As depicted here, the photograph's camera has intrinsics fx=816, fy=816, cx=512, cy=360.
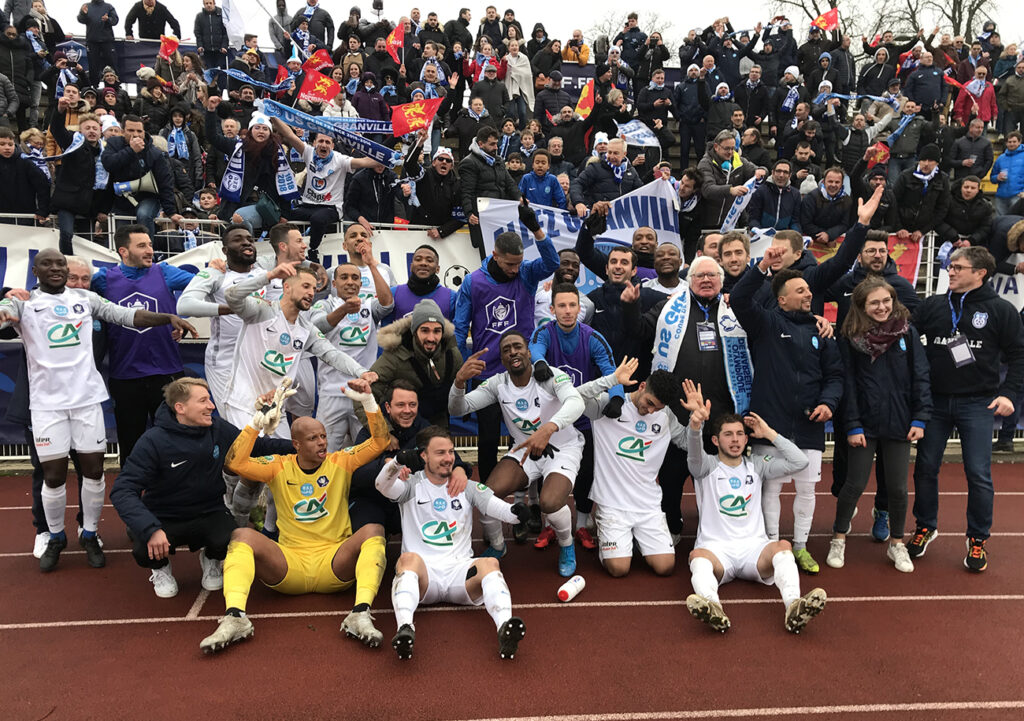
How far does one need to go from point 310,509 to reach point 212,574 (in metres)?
0.94

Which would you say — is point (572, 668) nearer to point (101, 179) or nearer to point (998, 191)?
point (101, 179)

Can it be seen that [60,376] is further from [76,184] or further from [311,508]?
[76,184]

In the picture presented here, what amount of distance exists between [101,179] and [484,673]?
26.1ft

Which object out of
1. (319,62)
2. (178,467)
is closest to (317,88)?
(319,62)

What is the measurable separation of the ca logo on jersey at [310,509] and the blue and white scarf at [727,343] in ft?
8.64

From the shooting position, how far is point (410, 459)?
5133 millimetres

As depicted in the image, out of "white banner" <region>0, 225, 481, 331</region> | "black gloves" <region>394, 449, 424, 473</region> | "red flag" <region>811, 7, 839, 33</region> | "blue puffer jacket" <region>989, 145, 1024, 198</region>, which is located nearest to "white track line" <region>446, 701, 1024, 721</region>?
"black gloves" <region>394, 449, 424, 473</region>

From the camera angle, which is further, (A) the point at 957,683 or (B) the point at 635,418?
(B) the point at 635,418

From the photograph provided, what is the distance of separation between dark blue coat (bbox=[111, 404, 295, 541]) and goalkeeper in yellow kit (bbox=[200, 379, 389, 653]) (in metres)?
0.15

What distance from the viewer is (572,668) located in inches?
182

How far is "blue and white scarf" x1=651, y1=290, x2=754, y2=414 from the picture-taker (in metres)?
6.16

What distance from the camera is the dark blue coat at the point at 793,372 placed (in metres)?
6.10

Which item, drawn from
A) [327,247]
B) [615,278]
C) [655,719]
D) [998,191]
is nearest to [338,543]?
[655,719]

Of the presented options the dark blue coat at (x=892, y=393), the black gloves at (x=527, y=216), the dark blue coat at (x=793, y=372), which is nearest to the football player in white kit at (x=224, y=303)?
the black gloves at (x=527, y=216)
